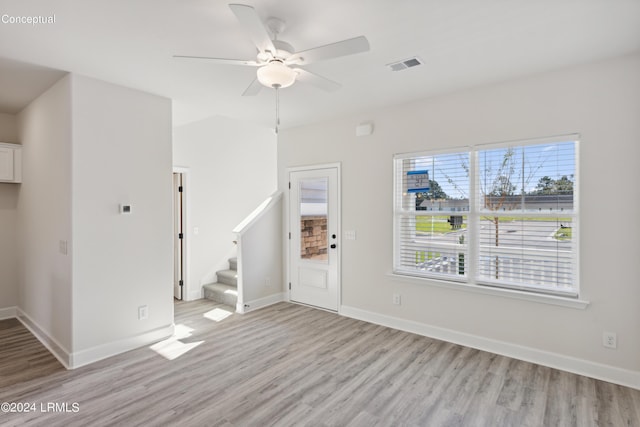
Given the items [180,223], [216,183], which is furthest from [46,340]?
[216,183]

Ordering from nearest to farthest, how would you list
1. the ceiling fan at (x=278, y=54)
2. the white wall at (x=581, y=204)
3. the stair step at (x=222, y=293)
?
1. the ceiling fan at (x=278, y=54)
2. the white wall at (x=581, y=204)
3. the stair step at (x=222, y=293)

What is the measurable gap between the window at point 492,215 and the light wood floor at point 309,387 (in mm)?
835

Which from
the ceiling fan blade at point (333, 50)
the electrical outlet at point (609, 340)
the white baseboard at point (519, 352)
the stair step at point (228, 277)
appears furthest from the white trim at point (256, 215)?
the electrical outlet at point (609, 340)

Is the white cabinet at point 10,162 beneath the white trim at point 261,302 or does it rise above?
above

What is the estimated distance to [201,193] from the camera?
5.55 m

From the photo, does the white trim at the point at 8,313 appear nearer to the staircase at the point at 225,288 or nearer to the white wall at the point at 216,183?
the white wall at the point at 216,183

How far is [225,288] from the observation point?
5.37 metres

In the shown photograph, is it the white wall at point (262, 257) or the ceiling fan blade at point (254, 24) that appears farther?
the white wall at point (262, 257)

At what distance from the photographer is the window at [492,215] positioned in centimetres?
312

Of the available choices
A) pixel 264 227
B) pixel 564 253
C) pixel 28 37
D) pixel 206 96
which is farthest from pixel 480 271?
pixel 28 37

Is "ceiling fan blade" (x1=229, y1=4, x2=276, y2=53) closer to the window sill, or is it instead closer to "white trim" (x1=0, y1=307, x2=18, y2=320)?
the window sill

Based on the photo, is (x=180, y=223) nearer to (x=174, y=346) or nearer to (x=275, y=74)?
(x=174, y=346)

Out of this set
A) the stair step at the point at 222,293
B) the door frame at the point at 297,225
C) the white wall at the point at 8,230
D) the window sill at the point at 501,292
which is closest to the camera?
the window sill at the point at 501,292

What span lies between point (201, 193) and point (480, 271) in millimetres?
4257
